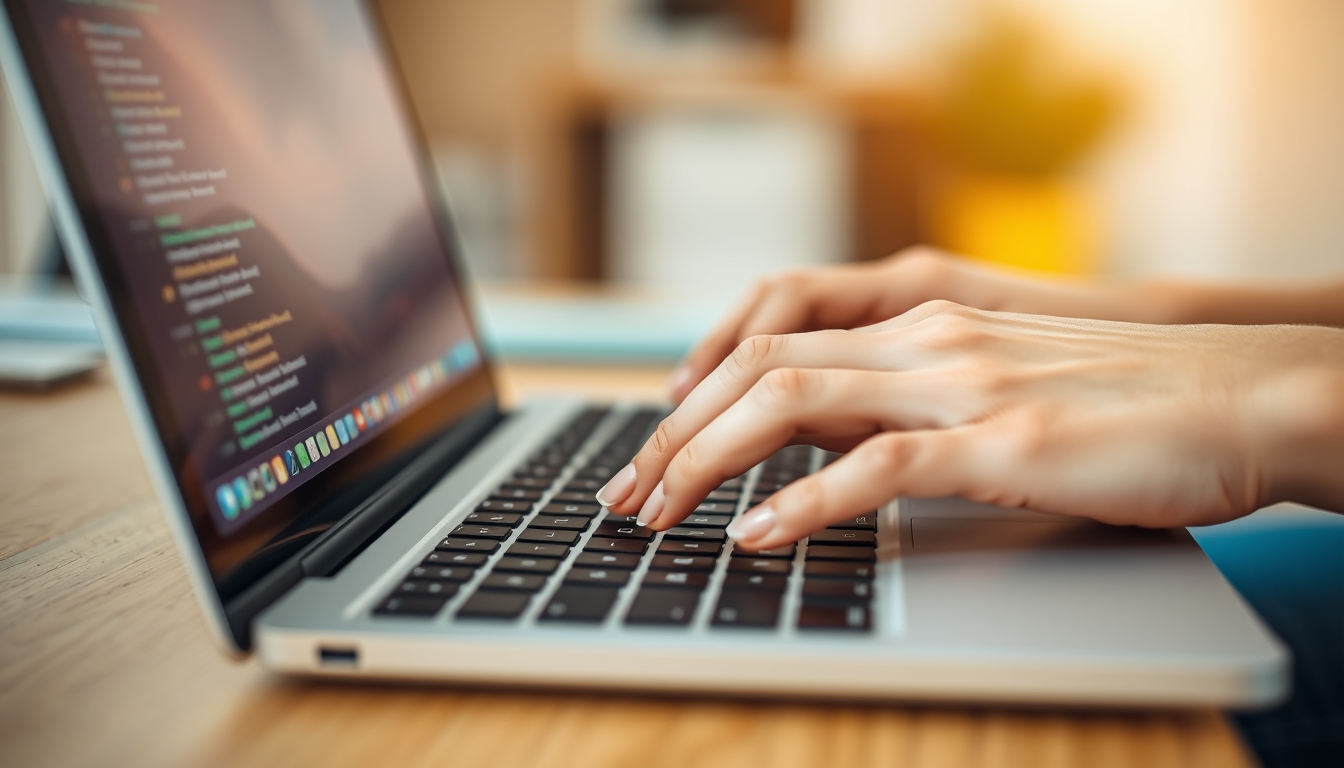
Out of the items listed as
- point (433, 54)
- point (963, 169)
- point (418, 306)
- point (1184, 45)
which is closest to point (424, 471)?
point (418, 306)

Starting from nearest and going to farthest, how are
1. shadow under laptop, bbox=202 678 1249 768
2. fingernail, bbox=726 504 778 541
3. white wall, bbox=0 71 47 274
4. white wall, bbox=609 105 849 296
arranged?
shadow under laptop, bbox=202 678 1249 768
fingernail, bbox=726 504 778 541
white wall, bbox=0 71 47 274
white wall, bbox=609 105 849 296

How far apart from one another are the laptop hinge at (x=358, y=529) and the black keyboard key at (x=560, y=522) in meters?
0.07

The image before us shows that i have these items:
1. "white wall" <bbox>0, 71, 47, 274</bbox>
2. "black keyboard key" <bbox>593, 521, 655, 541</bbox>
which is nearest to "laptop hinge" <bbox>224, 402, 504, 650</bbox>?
"black keyboard key" <bbox>593, 521, 655, 541</bbox>

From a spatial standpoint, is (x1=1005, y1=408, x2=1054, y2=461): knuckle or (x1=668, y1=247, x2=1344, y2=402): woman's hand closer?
(x1=1005, y1=408, x2=1054, y2=461): knuckle

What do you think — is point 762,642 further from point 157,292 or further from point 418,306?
point 418,306

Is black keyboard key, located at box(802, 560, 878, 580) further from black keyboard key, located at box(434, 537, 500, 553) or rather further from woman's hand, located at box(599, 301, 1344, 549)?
black keyboard key, located at box(434, 537, 500, 553)

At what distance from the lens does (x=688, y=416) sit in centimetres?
49

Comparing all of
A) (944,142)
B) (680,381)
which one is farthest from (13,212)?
(944,142)

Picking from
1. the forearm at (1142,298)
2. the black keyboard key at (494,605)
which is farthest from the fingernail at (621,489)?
the forearm at (1142,298)

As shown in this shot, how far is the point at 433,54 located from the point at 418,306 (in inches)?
162

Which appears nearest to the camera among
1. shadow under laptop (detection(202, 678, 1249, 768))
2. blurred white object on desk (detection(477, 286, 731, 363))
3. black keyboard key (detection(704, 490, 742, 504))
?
shadow under laptop (detection(202, 678, 1249, 768))

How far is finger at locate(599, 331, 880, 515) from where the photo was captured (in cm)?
48

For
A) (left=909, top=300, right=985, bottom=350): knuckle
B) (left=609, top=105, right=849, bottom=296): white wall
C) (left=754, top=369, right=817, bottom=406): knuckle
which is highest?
(left=909, top=300, right=985, bottom=350): knuckle

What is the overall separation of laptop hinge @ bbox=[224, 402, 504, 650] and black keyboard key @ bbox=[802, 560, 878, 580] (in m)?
0.20
